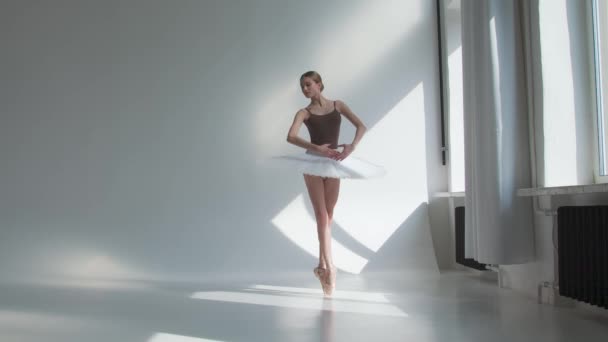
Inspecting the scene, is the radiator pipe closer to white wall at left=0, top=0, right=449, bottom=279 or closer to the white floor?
the white floor

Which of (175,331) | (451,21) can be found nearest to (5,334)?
(175,331)

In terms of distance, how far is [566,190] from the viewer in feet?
9.48

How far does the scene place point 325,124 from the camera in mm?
4184

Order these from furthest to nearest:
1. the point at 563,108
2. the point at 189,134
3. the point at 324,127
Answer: the point at 189,134, the point at 324,127, the point at 563,108

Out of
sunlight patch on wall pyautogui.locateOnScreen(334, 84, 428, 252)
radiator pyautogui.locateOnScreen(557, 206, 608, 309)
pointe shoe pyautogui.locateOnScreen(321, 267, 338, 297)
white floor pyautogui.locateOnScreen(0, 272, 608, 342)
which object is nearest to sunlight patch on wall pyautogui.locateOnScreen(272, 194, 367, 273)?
sunlight patch on wall pyautogui.locateOnScreen(334, 84, 428, 252)

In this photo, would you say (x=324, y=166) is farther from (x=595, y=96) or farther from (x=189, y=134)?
(x=189, y=134)

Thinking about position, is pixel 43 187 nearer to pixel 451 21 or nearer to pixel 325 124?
pixel 325 124

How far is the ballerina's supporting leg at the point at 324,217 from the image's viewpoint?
3.95m

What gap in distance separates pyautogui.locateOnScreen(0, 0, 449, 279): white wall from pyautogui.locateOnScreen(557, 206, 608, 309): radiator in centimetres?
254

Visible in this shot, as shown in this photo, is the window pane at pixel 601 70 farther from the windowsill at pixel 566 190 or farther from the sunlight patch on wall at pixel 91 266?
the sunlight patch on wall at pixel 91 266

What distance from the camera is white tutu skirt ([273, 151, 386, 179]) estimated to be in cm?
397

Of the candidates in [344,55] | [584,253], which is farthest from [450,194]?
[584,253]

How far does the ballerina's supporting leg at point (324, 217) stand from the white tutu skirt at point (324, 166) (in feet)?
0.33

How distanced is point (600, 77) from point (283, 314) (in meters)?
2.09
